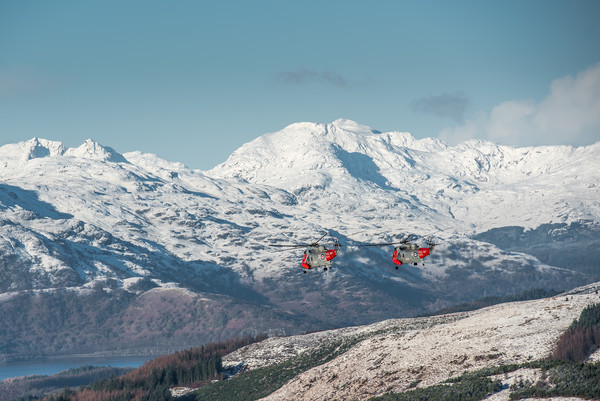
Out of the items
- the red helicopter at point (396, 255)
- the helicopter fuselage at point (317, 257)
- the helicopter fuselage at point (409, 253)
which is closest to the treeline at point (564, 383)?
the helicopter fuselage at point (409, 253)

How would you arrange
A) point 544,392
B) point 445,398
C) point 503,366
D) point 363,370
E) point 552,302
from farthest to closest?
point 552,302 < point 363,370 < point 503,366 < point 445,398 < point 544,392

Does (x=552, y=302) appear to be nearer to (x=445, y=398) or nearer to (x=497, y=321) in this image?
(x=497, y=321)

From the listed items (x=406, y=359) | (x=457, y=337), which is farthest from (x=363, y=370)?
(x=457, y=337)

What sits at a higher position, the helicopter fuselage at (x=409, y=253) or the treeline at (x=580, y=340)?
Answer: the helicopter fuselage at (x=409, y=253)

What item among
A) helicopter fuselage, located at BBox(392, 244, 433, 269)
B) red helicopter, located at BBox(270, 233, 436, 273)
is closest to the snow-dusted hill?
helicopter fuselage, located at BBox(392, 244, 433, 269)

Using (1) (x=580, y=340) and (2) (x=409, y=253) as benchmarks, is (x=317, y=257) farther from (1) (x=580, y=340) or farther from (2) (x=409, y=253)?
(1) (x=580, y=340)

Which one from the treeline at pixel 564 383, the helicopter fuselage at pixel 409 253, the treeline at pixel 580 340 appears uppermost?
the helicopter fuselage at pixel 409 253

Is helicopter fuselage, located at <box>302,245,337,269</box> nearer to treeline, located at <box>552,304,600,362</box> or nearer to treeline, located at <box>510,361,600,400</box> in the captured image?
treeline, located at <box>510,361,600,400</box>

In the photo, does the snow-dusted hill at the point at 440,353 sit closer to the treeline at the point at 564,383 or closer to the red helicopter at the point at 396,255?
the treeline at the point at 564,383

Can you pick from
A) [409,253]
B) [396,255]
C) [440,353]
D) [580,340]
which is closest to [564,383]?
[580,340]
